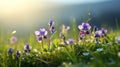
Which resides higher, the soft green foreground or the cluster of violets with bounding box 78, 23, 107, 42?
the cluster of violets with bounding box 78, 23, 107, 42

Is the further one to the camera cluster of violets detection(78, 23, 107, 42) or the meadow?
cluster of violets detection(78, 23, 107, 42)

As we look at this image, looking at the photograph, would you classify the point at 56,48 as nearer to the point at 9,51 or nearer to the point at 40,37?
the point at 40,37

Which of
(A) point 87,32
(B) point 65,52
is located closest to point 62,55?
(B) point 65,52

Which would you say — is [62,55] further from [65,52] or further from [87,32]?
[87,32]

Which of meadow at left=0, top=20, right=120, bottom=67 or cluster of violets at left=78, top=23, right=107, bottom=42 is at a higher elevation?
cluster of violets at left=78, top=23, right=107, bottom=42

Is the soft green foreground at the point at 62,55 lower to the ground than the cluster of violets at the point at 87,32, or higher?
lower

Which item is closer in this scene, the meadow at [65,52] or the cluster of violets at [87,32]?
the meadow at [65,52]

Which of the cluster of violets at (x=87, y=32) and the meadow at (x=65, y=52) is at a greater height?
the cluster of violets at (x=87, y=32)

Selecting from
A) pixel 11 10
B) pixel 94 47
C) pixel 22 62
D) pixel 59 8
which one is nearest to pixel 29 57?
pixel 22 62

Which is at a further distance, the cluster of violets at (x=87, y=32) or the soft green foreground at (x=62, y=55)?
the cluster of violets at (x=87, y=32)

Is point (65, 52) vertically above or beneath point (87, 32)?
beneath

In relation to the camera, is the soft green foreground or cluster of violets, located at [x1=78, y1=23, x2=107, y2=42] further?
cluster of violets, located at [x1=78, y1=23, x2=107, y2=42]
